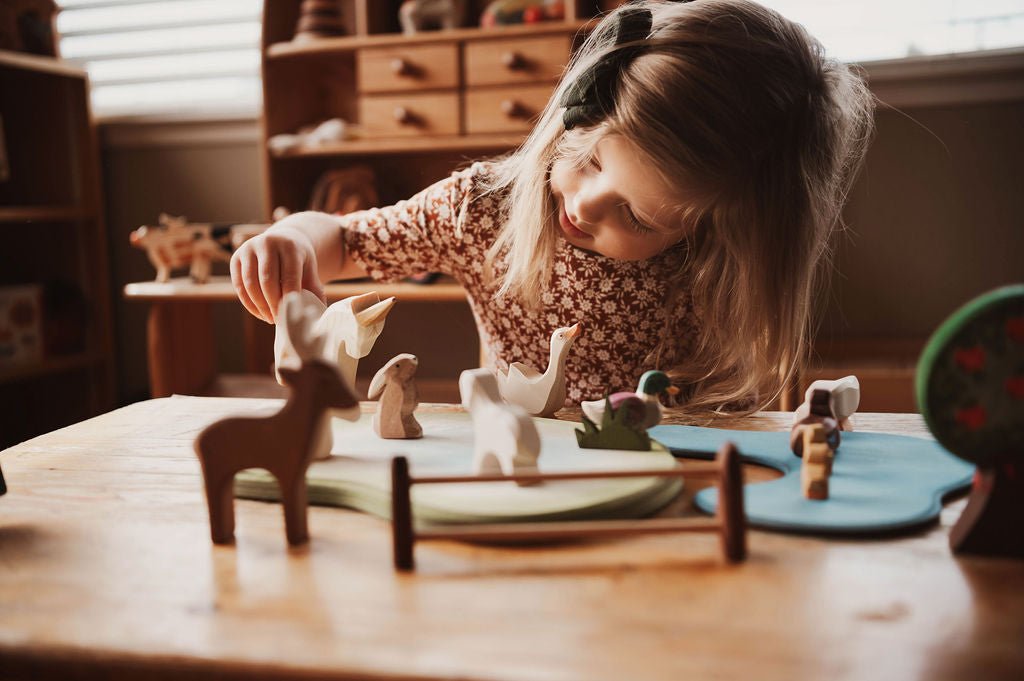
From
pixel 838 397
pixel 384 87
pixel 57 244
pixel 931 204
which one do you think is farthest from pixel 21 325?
pixel 931 204

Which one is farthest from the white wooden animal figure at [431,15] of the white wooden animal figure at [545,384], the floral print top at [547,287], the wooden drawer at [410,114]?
the white wooden animal figure at [545,384]

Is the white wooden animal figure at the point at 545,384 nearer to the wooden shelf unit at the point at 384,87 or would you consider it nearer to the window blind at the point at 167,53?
the wooden shelf unit at the point at 384,87

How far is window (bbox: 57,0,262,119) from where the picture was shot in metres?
2.50

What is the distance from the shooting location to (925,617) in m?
0.43

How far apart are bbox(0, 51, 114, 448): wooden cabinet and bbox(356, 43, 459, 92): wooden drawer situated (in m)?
0.91

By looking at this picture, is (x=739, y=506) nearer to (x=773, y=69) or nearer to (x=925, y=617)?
(x=925, y=617)

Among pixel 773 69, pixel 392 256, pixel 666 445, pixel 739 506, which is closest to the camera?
pixel 739 506

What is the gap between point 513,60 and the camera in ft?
6.02

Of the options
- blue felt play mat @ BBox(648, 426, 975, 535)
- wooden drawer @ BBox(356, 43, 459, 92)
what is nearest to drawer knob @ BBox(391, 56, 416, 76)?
wooden drawer @ BBox(356, 43, 459, 92)

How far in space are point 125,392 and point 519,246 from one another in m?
1.99

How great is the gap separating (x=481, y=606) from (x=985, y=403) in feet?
0.98

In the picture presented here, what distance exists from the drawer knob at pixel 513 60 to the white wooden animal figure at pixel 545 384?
118cm

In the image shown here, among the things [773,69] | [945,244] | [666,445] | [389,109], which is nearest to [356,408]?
[666,445]

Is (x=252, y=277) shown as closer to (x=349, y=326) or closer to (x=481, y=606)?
(x=349, y=326)
